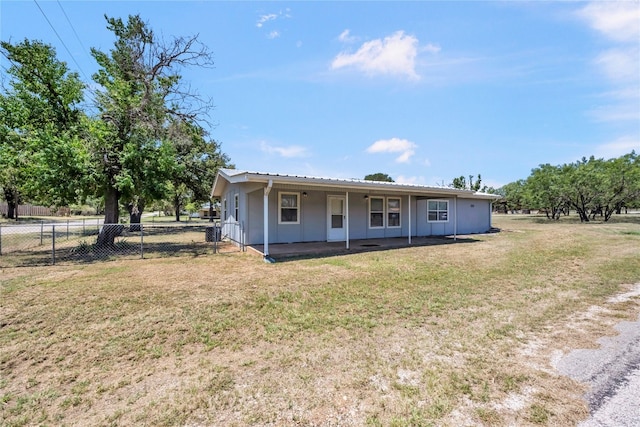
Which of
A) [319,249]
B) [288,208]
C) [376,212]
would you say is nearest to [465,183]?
[376,212]

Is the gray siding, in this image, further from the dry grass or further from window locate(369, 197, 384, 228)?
the dry grass

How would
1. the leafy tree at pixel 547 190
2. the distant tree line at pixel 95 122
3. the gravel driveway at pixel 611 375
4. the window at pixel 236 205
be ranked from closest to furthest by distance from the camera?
the gravel driveway at pixel 611 375, the distant tree line at pixel 95 122, the window at pixel 236 205, the leafy tree at pixel 547 190

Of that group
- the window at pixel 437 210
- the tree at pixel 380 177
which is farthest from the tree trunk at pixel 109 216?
the tree at pixel 380 177

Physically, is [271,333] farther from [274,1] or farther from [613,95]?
[613,95]

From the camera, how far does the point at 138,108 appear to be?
34.7 feet

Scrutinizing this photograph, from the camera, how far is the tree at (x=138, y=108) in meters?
10.0

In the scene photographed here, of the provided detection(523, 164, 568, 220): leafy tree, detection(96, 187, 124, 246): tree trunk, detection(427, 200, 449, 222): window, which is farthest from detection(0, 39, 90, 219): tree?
detection(523, 164, 568, 220): leafy tree

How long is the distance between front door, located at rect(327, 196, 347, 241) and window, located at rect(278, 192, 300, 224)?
1.32 m

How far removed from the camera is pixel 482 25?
8852mm

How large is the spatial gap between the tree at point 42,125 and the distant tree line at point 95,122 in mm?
24

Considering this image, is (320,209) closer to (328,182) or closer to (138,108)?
(328,182)

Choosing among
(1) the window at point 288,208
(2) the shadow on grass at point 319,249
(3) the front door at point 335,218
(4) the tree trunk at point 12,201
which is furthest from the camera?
(4) the tree trunk at point 12,201

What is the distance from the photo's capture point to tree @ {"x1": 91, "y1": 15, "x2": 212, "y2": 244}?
32.9 ft

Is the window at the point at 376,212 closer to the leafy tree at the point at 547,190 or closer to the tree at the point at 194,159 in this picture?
the tree at the point at 194,159
